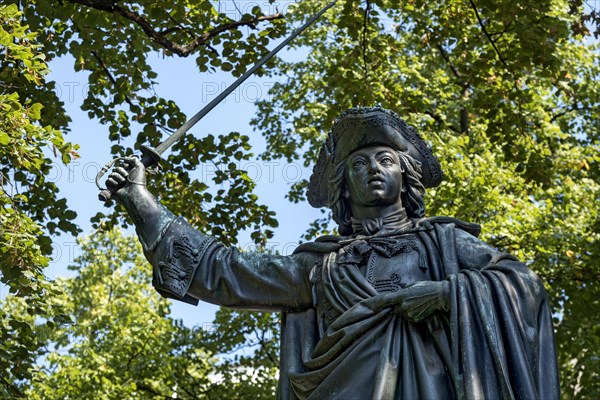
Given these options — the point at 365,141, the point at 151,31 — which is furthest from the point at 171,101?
the point at 365,141

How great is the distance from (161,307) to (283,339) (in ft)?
48.4

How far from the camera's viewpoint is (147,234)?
250 inches

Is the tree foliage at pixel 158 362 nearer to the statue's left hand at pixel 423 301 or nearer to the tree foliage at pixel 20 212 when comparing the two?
the tree foliage at pixel 20 212

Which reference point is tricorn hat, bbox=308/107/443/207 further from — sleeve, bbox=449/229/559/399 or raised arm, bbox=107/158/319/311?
sleeve, bbox=449/229/559/399

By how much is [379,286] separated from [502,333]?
27.2 inches

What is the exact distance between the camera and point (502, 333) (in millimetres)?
5637

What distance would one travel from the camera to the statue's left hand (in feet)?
18.7

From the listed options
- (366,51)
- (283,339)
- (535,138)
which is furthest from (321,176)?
(535,138)

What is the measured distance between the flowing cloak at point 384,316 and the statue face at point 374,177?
0.25 metres

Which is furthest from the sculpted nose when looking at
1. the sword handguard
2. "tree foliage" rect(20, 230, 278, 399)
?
"tree foliage" rect(20, 230, 278, 399)

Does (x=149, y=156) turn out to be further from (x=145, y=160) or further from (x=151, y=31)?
(x=151, y=31)

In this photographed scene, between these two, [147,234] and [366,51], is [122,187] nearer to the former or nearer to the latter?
[147,234]

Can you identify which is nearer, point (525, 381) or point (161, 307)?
point (525, 381)

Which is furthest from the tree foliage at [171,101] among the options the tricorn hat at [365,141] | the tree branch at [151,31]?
the tricorn hat at [365,141]
